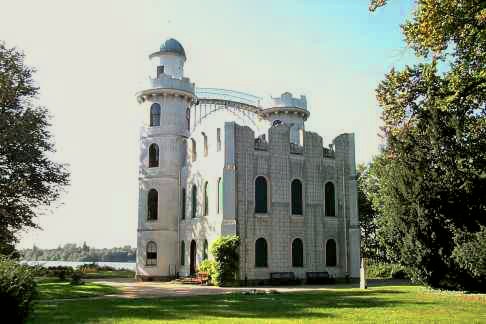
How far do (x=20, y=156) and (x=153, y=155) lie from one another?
46.6ft

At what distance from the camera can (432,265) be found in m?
22.9

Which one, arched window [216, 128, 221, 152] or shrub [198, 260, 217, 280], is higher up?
arched window [216, 128, 221, 152]

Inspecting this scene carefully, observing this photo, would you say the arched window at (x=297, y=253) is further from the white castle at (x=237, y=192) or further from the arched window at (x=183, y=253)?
the arched window at (x=183, y=253)

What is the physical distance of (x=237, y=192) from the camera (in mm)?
33438

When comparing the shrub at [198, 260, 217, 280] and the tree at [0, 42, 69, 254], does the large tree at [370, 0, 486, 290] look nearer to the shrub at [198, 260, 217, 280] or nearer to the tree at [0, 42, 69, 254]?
the shrub at [198, 260, 217, 280]

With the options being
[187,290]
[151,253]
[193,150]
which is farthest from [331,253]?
[151,253]

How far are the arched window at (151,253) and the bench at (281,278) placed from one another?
36.6 ft

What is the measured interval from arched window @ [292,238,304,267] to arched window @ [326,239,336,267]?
6.90ft

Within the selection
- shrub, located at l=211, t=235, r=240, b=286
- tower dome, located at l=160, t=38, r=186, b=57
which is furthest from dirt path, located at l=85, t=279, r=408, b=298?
tower dome, located at l=160, t=38, r=186, b=57

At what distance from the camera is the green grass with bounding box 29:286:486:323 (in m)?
14.8

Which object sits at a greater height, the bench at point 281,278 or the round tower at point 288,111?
the round tower at point 288,111

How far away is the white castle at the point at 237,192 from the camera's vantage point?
33656 mm

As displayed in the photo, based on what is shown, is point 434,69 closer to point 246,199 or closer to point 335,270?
point 246,199

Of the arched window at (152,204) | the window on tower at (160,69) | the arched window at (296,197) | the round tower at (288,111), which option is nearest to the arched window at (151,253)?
the arched window at (152,204)
